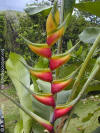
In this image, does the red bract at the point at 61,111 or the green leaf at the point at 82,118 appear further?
the green leaf at the point at 82,118

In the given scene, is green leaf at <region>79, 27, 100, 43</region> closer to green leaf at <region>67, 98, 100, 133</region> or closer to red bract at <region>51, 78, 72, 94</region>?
green leaf at <region>67, 98, 100, 133</region>

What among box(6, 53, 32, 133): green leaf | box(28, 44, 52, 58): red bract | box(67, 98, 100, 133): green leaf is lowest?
box(67, 98, 100, 133): green leaf

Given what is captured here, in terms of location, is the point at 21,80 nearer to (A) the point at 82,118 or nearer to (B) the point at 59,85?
(B) the point at 59,85

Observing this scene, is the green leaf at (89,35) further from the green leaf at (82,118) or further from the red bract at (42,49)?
the red bract at (42,49)

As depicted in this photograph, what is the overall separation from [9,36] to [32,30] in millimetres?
1986

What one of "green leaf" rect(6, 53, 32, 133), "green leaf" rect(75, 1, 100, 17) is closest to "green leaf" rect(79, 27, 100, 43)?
"green leaf" rect(75, 1, 100, 17)

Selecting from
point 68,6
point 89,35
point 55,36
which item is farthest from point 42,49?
point 89,35

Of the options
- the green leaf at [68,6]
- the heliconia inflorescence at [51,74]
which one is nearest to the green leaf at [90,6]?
the green leaf at [68,6]

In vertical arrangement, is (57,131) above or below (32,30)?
above

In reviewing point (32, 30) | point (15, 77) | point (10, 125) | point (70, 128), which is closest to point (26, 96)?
point (15, 77)

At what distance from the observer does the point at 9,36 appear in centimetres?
707

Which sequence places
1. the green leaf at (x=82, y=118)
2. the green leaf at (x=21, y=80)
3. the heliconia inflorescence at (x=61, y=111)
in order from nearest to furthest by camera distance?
the heliconia inflorescence at (x=61, y=111) < the green leaf at (x=21, y=80) < the green leaf at (x=82, y=118)

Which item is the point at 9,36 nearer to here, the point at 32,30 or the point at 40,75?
the point at 32,30

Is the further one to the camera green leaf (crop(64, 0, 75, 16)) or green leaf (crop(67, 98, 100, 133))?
green leaf (crop(67, 98, 100, 133))
